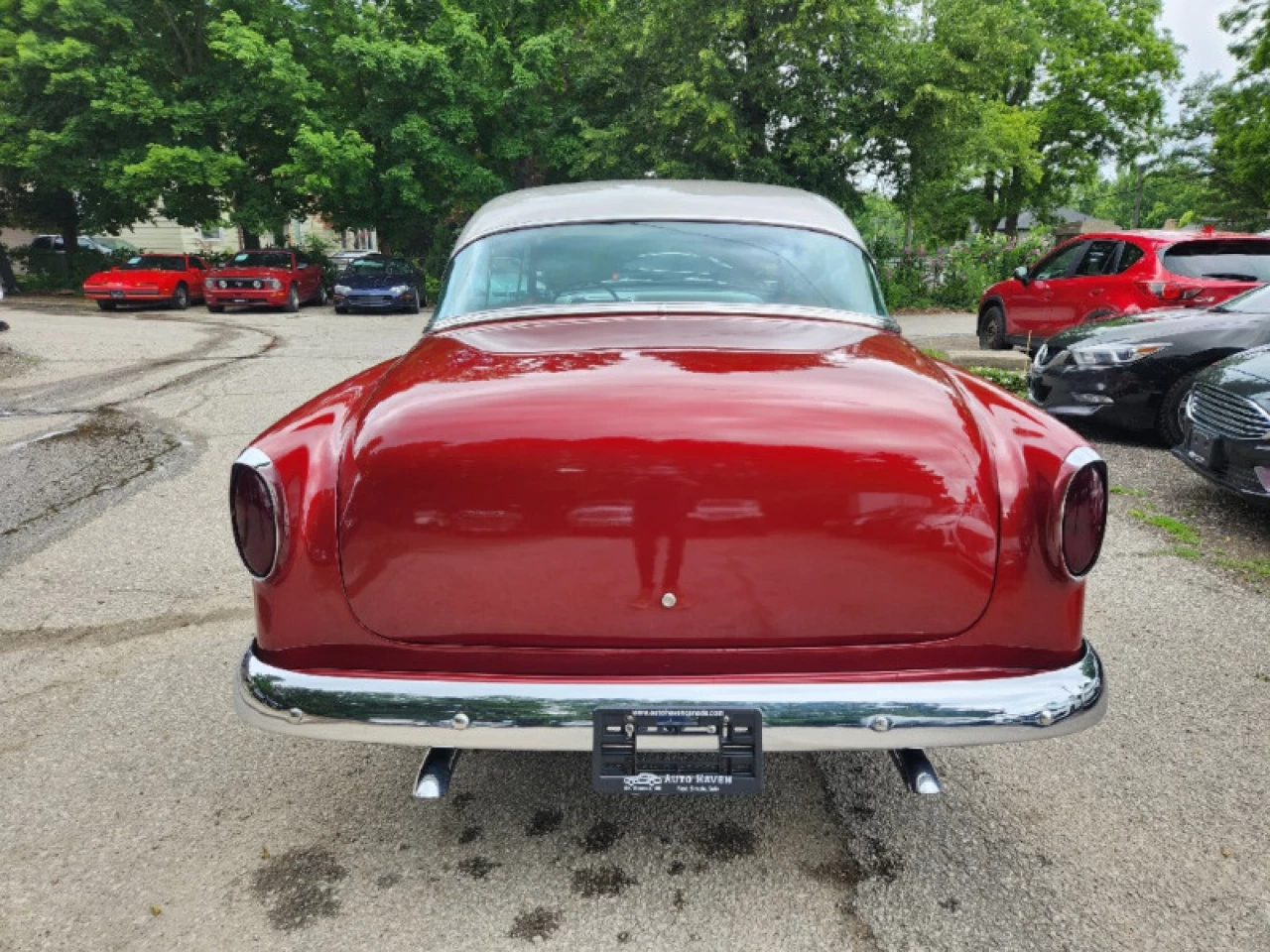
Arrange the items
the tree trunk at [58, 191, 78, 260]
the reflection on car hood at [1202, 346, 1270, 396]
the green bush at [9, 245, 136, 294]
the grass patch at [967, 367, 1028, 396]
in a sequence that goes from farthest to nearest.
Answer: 1. the green bush at [9, 245, 136, 294]
2. the tree trunk at [58, 191, 78, 260]
3. the grass patch at [967, 367, 1028, 396]
4. the reflection on car hood at [1202, 346, 1270, 396]

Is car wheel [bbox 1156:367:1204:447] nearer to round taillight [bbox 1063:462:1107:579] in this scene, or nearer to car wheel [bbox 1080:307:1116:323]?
car wheel [bbox 1080:307:1116:323]

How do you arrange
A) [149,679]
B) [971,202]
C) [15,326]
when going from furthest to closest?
[971,202] → [15,326] → [149,679]

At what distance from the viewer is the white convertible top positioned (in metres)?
3.41

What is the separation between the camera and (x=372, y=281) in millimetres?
20094

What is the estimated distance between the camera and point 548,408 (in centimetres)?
201

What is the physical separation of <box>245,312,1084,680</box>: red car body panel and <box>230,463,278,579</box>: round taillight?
0.12 ft

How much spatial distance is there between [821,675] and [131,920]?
70.3 inches

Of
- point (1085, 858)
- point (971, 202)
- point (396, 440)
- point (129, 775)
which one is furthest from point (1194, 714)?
point (971, 202)

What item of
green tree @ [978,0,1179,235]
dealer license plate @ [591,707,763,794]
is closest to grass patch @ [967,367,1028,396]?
dealer license plate @ [591,707,763,794]

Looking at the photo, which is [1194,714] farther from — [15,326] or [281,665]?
[15,326]

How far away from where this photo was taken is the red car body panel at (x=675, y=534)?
1.93 meters

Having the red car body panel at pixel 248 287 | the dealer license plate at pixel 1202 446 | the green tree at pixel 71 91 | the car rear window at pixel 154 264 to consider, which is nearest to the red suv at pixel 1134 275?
the dealer license plate at pixel 1202 446

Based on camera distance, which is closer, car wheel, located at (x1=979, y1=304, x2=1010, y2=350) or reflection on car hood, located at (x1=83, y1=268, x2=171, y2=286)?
car wheel, located at (x1=979, y1=304, x2=1010, y2=350)

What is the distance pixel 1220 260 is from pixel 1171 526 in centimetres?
445
